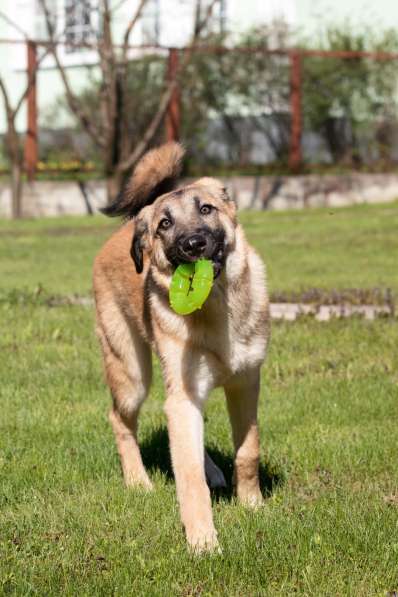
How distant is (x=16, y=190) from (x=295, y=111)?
5.08 meters

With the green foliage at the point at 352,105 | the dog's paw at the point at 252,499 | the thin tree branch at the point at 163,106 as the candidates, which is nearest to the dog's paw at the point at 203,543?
the dog's paw at the point at 252,499

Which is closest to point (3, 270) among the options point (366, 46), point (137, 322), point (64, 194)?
point (64, 194)

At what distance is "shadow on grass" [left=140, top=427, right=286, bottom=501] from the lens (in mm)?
5043

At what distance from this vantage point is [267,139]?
1991 cm

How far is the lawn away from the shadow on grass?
11 mm

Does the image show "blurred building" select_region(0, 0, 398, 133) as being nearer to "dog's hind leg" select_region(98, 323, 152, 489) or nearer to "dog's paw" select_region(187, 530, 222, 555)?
"dog's hind leg" select_region(98, 323, 152, 489)

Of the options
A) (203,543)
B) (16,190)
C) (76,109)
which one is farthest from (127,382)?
(16,190)

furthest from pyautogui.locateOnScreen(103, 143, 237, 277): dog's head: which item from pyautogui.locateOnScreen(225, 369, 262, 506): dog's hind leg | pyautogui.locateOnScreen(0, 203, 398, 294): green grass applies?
pyautogui.locateOnScreen(0, 203, 398, 294): green grass

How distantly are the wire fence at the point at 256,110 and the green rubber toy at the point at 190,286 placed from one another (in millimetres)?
15103

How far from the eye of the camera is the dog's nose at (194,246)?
4.40 metres

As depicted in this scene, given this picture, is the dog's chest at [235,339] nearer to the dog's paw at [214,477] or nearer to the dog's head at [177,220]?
the dog's head at [177,220]

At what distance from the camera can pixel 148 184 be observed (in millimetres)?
5305

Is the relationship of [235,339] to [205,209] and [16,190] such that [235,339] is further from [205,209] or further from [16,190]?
[16,190]

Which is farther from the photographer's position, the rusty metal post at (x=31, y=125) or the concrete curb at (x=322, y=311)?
the rusty metal post at (x=31, y=125)
